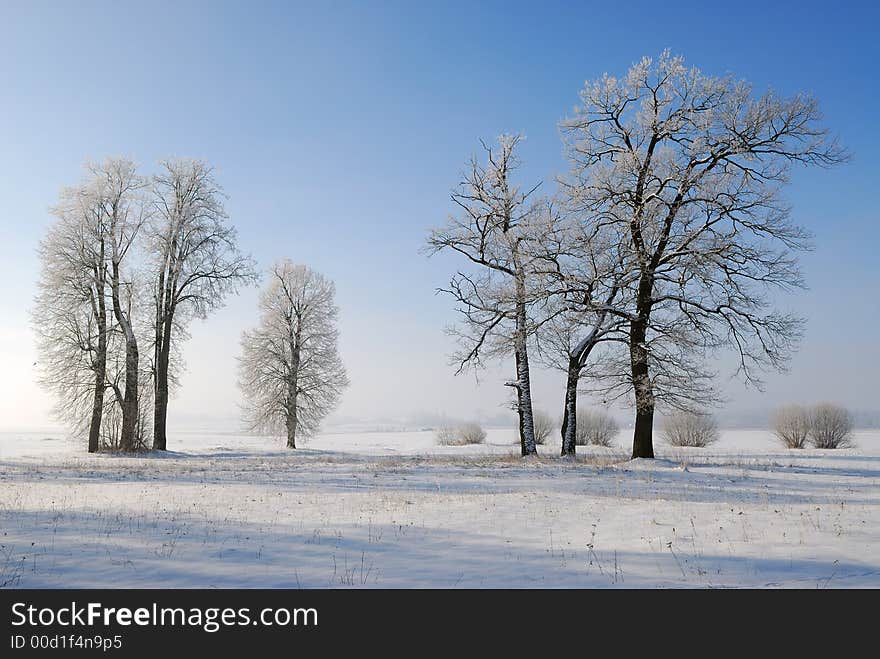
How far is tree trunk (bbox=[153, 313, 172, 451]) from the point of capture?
27.1 m

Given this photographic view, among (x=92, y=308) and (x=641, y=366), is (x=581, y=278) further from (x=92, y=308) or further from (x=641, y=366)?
(x=92, y=308)

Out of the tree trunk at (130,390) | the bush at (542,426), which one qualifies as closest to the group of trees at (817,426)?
the bush at (542,426)

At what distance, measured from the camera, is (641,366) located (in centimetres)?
2048

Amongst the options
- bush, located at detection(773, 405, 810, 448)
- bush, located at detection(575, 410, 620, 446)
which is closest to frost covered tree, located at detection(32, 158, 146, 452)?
bush, located at detection(575, 410, 620, 446)

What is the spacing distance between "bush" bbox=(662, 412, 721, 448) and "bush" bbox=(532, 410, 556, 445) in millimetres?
7358

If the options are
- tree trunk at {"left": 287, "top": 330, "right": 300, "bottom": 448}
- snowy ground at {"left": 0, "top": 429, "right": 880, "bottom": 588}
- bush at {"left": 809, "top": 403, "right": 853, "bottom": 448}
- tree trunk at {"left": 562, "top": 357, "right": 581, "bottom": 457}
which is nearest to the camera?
snowy ground at {"left": 0, "top": 429, "right": 880, "bottom": 588}

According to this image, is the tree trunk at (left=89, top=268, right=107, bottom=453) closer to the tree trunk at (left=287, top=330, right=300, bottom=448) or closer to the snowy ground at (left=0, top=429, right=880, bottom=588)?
the tree trunk at (left=287, top=330, right=300, bottom=448)

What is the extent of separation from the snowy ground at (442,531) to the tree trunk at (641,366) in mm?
4490

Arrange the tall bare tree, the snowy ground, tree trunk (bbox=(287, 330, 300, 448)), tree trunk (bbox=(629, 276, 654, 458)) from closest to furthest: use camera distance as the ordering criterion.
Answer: the snowy ground
tree trunk (bbox=(629, 276, 654, 458))
the tall bare tree
tree trunk (bbox=(287, 330, 300, 448))

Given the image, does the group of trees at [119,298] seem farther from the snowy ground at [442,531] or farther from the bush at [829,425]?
the bush at [829,425]

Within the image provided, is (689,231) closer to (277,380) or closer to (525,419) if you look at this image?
(525,419)

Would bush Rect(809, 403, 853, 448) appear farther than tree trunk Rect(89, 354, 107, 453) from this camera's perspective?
Yes
